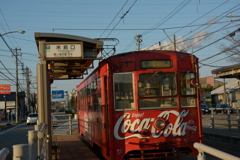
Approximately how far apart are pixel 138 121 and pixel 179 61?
6.49 feet

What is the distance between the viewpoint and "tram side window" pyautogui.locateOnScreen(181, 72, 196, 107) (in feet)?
29.5

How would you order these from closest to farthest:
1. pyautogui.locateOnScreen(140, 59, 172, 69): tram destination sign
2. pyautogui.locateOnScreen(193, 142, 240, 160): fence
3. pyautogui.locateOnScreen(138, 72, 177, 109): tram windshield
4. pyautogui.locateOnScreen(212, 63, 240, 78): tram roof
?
pyautogui.locateOnScreen(193, 142, 240, 160): fence, pyautogui.locateOnScreen(138, 72, 177, 109): tram windshield, pyautogui.locateOnScreen(140, 59, 172, 69): tram destination sign, pyautogui.locateOnScreen(212, 63, 240, 78): tram roof

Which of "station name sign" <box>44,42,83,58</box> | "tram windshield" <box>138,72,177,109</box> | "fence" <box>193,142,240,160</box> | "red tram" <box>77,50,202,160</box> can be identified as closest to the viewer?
"fence" <box>193,142,240,160</box>

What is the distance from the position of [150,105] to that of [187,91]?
1.10m

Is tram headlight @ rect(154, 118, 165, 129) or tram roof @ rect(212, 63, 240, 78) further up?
tram roof @ rect(212, 63, 240, 78)

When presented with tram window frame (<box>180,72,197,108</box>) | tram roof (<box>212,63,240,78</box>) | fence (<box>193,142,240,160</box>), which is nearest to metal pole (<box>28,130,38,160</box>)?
fence (<box>193,142,240,160</box>)

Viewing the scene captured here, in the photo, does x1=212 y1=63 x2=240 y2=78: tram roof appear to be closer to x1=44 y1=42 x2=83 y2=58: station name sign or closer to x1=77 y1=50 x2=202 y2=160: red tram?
x1=77 y1=50 x2=202 y2=160: red tram

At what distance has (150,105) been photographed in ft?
28.8

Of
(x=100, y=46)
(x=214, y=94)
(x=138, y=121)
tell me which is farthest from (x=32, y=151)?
(x=214, y=94)

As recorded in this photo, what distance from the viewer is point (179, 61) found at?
9.11 metres

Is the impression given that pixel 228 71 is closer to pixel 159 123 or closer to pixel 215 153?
pixel 159 123

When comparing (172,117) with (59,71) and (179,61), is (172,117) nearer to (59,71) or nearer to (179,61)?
(179,61)

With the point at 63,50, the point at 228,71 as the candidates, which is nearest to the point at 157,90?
the point at 63,50

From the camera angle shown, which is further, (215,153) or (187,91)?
(187,91)
